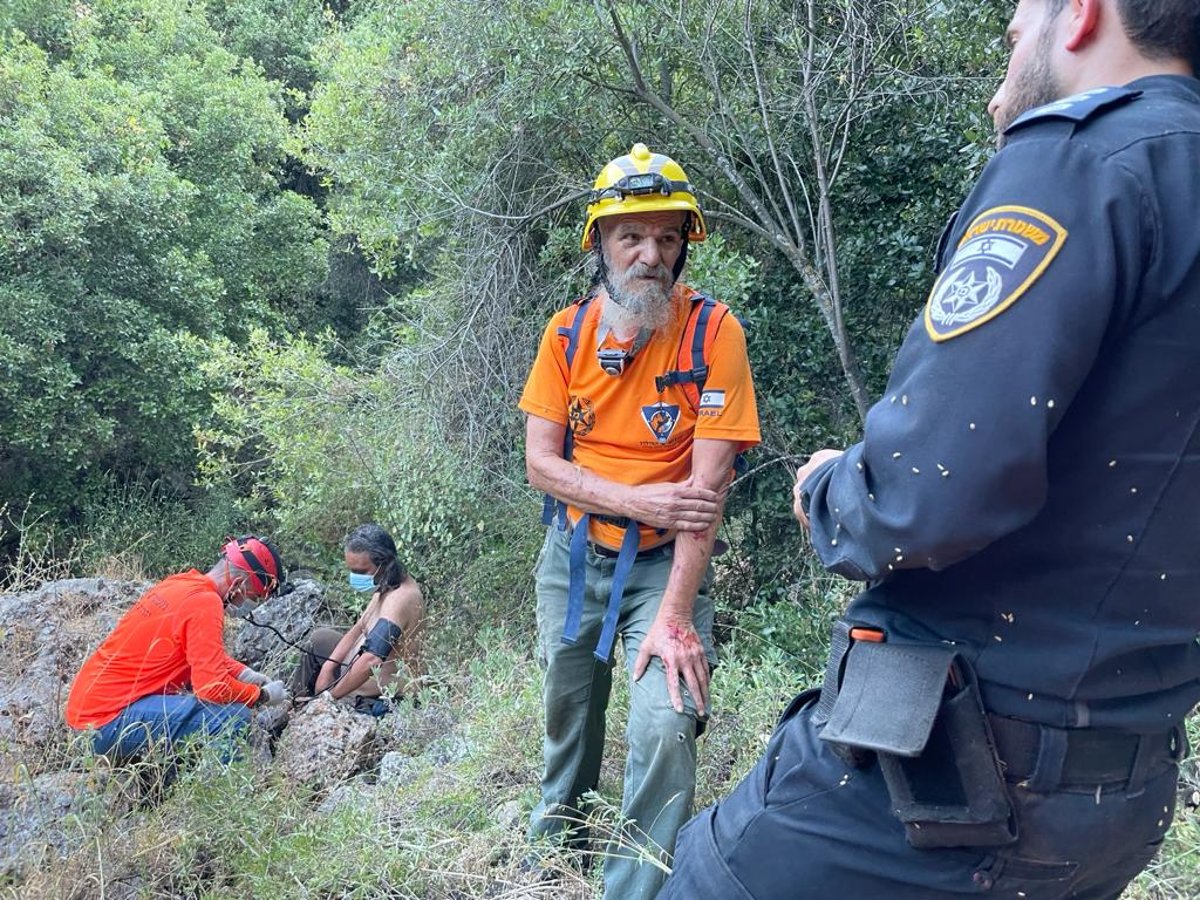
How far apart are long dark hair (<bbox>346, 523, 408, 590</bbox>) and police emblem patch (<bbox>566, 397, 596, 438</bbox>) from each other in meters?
3.82

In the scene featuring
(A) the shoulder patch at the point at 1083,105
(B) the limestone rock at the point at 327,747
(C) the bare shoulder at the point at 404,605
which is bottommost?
(B) the limestone rock at the point at 327,747

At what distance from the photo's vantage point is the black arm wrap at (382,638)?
673 cm

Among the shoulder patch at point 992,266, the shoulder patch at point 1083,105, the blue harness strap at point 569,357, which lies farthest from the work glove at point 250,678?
the shoulder patch at point 1083,105

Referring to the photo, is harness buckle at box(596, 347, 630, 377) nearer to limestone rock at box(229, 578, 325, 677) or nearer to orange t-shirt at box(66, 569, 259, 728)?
orange t-shirt at box(66, 569, 259, 728)

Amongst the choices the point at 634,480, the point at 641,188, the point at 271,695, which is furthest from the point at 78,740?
the point at 641,188

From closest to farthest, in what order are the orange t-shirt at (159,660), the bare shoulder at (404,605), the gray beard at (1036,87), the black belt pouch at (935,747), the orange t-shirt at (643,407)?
the black belt pouch at (935,747)
the gray beard at (1036,87)
the orange t-shirt at (643,407)
the orange t-shirt at (159,660)
the bare shoulder at (404,605)

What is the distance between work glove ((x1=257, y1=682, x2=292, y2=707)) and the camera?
5954 millimetres

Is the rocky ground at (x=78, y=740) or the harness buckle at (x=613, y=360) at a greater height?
the harness buckle at (x=613, y=360)

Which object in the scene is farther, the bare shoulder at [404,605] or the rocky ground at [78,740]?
the bare shoulder at [404,605]

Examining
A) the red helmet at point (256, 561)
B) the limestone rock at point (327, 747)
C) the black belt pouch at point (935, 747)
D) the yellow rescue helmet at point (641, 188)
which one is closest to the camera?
the black belt pouch at point (935, 747)

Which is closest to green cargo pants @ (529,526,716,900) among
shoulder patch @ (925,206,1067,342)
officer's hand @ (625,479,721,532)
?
officer's hand @ (625,479,721,532)

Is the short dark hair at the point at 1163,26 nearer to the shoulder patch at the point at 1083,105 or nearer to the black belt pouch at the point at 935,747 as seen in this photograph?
the shoulder patch at the point at 1083,105

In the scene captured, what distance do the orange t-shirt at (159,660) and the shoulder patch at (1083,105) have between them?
4934mm

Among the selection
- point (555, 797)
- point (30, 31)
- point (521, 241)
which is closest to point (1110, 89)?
point (555, 797)
